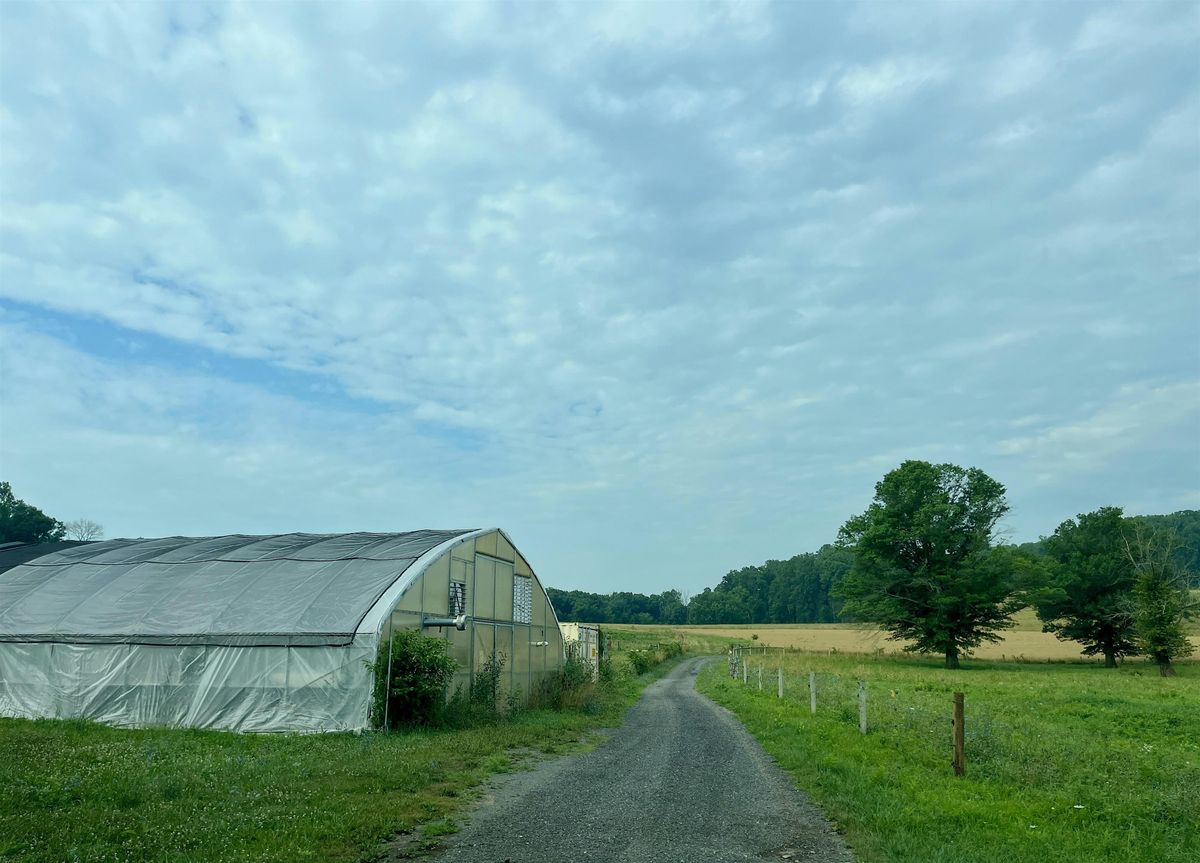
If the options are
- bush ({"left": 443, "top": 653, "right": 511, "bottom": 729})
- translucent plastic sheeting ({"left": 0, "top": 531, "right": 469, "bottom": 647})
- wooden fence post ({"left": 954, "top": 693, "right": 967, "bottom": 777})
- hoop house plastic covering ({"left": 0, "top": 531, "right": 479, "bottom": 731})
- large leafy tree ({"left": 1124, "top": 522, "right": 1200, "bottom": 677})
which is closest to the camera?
wooden fence post ({"left": 954, "top": 693, "right": 967, "bottom": 777})

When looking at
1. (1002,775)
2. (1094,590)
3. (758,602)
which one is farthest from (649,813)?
(758,602)

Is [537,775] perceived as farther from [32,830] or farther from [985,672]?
[985,672]

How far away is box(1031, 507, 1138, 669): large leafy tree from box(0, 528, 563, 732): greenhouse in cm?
4287

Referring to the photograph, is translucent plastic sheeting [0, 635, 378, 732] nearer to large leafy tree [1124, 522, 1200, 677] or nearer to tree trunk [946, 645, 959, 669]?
large leafy tree [1124, 522, 1200, 677]

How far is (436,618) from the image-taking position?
20500mm

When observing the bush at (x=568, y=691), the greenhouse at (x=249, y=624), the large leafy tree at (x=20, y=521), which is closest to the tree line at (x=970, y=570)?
the bush at (x=568, y=691)

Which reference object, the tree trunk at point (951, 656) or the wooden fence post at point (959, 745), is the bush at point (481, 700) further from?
the tree trunk at point (951, 656)

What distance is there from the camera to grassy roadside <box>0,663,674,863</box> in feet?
26.7

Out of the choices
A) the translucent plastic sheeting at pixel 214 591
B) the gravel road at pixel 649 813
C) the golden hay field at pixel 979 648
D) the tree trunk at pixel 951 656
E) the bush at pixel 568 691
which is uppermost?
the translucent plastic sheeting at pixel 214 591

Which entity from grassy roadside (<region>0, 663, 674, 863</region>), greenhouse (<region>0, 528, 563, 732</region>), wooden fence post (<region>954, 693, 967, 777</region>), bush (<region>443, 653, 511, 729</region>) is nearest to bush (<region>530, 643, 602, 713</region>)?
greenhouse (<region>0, 528, 563, 732</region>)

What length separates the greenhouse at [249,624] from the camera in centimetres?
1833

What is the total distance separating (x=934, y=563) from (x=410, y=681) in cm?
4222

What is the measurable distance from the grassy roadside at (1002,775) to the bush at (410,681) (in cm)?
745

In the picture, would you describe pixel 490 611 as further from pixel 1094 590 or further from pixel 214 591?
pixel 1094 590
